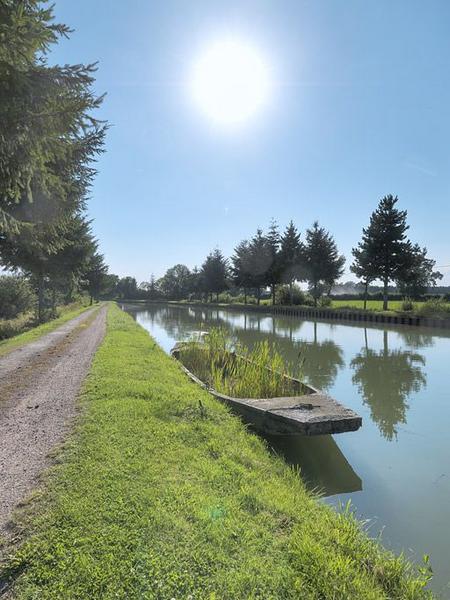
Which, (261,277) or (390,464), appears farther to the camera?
(261,277)

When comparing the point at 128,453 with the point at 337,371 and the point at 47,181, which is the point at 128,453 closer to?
the point at 47,181

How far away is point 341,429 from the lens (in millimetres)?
5457

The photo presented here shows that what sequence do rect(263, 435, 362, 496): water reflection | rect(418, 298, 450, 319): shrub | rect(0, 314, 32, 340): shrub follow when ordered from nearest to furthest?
1. rect(263, 435, 362, 496): water reflection
2. rect(0, 314, 32, 340): shrub
3. rect(418, 298, 450, 319): shrub

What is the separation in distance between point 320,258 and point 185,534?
3958 cm

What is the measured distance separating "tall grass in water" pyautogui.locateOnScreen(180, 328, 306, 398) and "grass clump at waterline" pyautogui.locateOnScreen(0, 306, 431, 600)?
9.38ft

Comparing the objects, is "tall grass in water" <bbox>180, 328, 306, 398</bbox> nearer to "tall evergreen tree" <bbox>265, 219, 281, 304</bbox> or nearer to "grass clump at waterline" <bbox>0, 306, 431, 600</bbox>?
"grass clump at waterline" <bbox>0, 306, 431, 600</bbox>

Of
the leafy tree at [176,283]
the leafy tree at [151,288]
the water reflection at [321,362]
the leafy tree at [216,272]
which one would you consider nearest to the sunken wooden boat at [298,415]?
the water reflection at [321,362]

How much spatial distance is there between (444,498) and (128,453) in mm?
3580

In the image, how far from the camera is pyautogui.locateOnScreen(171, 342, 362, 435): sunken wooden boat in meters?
5.38

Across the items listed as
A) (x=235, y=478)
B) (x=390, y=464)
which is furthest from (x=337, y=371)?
(x=235, y=478)

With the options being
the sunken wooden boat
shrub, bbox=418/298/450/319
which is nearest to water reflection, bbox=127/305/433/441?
the sunken wooden boat

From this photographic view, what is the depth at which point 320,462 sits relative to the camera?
18.5 ft

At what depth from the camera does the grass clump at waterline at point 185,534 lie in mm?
2285

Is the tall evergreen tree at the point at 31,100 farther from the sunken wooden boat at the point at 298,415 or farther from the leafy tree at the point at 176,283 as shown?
the leafy tree at the point at 176,283
